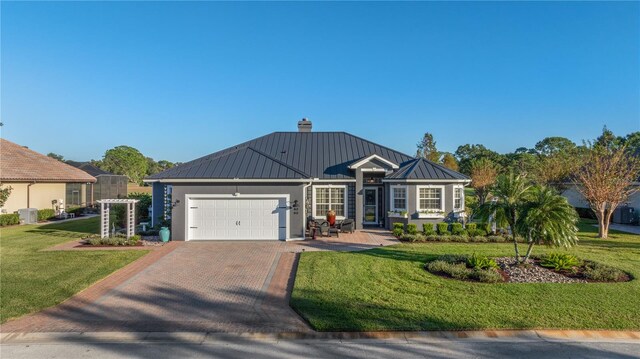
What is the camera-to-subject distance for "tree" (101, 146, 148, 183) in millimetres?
87694

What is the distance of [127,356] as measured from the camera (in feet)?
19.5

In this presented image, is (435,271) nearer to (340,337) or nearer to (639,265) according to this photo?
(340,337)

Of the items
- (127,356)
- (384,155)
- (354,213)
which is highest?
(384,155)

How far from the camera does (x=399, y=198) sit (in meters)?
19.5

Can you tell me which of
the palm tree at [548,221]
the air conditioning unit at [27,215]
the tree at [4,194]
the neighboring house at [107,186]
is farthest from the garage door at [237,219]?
the neighboring house at [107,186]

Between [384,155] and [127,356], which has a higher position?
[384,155]

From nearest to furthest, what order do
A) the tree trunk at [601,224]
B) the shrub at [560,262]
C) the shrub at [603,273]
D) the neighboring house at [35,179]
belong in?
1. the shrub at [603,273]
2. the shrub at [560,262]
3. the tree trunk at [601,224]
4. the neighboring house at [35,179]

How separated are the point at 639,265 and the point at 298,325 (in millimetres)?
12121

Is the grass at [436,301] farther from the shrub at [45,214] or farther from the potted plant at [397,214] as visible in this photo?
the shrub at [45,214]

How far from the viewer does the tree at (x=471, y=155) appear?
185 feet

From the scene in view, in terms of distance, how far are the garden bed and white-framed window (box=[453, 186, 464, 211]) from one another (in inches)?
306

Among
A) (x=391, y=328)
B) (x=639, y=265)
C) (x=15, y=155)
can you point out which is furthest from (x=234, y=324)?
(x=15, y=155)

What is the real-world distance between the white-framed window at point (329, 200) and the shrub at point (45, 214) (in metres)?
19.5

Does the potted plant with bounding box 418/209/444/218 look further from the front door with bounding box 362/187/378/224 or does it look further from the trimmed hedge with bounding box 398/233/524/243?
the front door with bounding box 362/187/378/224
